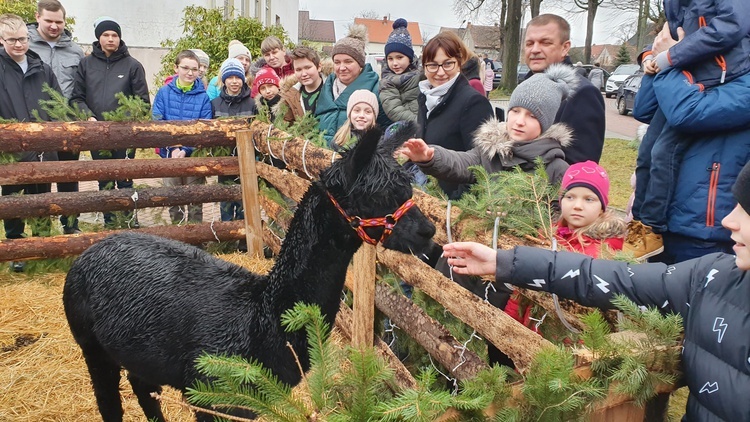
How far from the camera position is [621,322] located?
174 centimetres

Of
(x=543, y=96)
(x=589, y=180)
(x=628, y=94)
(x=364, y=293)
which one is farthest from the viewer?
(x=628, y=94)

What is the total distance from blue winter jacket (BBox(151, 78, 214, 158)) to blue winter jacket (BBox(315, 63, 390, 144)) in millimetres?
1861

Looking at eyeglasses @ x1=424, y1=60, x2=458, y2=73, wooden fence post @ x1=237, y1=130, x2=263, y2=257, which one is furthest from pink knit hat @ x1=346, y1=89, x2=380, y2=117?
wooden fence post @ x1=237, y1=130, x2=263, y2=257

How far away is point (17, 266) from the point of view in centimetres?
605

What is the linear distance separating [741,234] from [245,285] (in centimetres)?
210

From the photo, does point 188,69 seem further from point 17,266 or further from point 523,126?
point 523,126

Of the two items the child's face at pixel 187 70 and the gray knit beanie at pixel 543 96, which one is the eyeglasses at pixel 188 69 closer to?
the child's face at pixel 187 70

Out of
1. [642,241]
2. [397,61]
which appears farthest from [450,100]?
[642,241]

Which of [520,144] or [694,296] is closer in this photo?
[694,296]

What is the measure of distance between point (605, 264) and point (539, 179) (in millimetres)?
693

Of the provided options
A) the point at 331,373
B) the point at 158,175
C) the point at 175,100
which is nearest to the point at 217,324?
the point at 331,373

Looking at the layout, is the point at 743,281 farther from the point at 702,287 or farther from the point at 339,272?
the point at 339,272

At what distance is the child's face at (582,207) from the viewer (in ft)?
8.30

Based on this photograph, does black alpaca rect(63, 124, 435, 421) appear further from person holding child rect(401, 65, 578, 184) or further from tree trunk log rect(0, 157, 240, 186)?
tree trunk log rect(0, 157, 240, 186)
